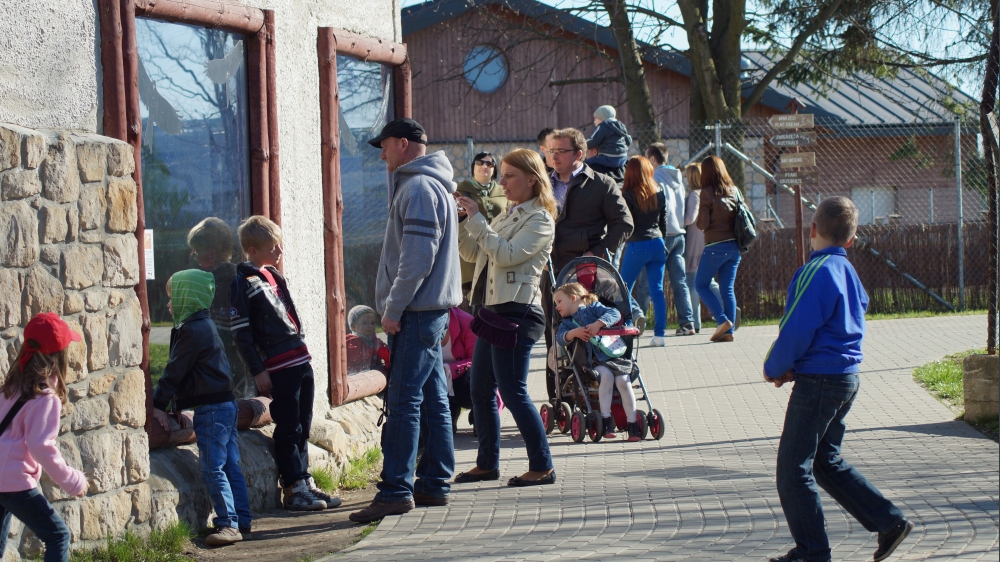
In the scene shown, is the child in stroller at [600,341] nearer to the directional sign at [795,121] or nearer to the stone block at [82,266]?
the stone block at [82,266]

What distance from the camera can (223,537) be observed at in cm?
566

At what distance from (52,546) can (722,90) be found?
1589 centimetres

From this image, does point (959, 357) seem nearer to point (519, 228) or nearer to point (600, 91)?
point (519, 228)

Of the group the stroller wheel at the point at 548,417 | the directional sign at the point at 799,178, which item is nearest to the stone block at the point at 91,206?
the stroller wheel at the point at 548,417

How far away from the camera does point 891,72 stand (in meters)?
20.3

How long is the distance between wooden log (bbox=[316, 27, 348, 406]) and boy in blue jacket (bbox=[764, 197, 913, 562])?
350cm

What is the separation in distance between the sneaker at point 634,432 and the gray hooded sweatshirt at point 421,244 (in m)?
2.21

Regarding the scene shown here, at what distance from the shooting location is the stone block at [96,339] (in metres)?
5.27

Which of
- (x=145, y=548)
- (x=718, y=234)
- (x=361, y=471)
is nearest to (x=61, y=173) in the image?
(x=145, y=548)

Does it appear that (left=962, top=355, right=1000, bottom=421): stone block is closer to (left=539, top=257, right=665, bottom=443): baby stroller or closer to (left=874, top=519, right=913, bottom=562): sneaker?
(left=539, top=257, right=665, bottom=443): baby stroller

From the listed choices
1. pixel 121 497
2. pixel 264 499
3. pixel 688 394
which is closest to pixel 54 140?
pixel 121 497

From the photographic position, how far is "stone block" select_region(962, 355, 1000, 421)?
7867 millimetres

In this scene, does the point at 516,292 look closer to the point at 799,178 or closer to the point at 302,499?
the point at 302,499

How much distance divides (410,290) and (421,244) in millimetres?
232
